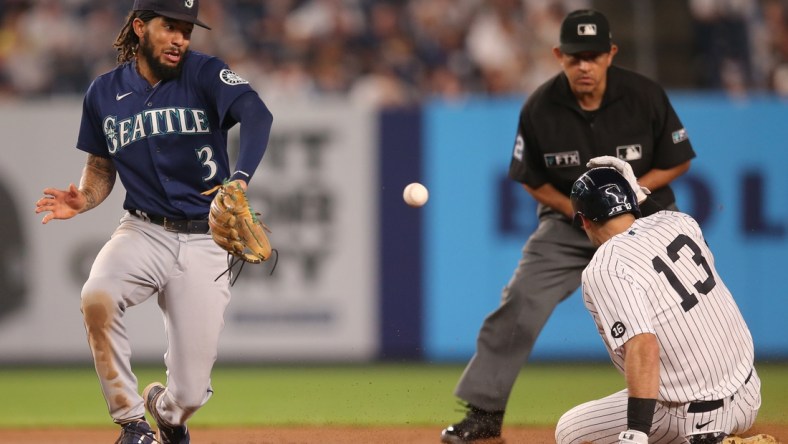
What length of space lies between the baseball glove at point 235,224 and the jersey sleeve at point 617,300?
140cm

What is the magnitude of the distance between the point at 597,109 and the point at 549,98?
28 centimetres

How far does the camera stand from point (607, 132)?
5.97 meters

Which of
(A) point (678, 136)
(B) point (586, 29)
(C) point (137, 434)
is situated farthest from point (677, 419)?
(C) point (137, 434)

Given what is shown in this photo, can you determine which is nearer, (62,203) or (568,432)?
(568,432)

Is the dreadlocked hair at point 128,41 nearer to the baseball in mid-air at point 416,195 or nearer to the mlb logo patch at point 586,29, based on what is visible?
the baseball in mid-air at point 416,195

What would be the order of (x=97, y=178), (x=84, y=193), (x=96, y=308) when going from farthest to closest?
(x=97, y=178) → (x=84, y=193) → (x=96, y=308)

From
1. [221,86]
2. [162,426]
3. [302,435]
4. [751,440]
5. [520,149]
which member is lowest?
[302,435]

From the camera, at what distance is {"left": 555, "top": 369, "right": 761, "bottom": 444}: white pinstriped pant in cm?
451

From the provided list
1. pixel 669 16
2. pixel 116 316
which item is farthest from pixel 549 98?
pixel 669 16

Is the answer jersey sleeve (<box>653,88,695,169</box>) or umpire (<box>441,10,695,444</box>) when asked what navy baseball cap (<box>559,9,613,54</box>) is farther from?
jersey sleeve (<box>653,88,695,169</box>)

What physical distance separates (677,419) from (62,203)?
9.40 feet

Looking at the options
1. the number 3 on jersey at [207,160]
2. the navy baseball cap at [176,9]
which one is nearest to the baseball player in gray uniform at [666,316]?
the number 3 on jersey at [207,160]

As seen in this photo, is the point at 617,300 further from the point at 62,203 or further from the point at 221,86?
the point at 62,203

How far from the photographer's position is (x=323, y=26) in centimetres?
1134
